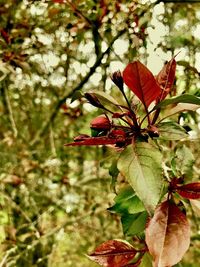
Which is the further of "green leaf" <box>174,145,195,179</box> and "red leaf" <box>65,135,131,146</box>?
"green leaf" <box>174,145,195,179</box>

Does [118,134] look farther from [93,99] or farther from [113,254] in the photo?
[113,254]

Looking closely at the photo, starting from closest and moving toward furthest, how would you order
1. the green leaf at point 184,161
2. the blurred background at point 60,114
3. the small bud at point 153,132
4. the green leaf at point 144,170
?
the green leaf at point 144,170, the small bud at point 153,132, the green leaf at point 184,161, the blurred background at point 60,114

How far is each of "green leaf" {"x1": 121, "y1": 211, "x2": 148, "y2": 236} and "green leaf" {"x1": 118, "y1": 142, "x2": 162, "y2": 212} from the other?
0.17 metres

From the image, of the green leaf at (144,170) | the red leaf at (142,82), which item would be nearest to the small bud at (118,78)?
the red leaf at (142,82)

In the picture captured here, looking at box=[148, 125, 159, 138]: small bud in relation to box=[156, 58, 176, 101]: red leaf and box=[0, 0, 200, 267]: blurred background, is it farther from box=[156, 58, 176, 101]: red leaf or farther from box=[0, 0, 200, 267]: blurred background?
box=[0, 0, 200, 267]: blurred background

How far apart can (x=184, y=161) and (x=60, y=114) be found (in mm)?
3036

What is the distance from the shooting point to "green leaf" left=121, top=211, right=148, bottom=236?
83 centimetres

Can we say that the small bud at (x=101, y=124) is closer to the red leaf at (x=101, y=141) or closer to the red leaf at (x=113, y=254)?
the red leaf at (x=101, y=141)

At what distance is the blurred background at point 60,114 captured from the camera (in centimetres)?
215

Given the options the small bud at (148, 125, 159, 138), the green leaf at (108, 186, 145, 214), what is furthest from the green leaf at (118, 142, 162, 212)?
the green leaf at (108, 186, 145, 214)

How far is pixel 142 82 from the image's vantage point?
0.75 meters

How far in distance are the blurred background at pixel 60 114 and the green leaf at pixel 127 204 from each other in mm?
1003

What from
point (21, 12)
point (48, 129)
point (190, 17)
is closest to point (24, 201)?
point (48, 129)

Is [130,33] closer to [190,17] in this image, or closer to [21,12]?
[190,17]
